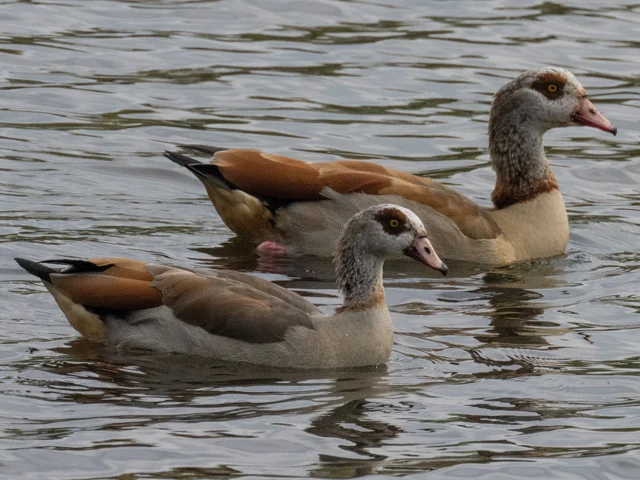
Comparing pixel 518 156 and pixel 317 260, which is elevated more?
pixel 518 156

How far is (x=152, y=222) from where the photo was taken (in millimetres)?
14383

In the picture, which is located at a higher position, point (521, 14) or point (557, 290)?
point (521, 14)

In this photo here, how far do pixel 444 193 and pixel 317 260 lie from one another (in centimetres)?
123

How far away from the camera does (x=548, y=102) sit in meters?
14.3

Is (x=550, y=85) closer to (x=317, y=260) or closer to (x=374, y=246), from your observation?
(x=317, y=260)

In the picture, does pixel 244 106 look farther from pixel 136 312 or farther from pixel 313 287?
pixel 136 312

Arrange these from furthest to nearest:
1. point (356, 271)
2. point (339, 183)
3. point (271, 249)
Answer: point (271, 249)
point (339, 183)
point (356, 271)

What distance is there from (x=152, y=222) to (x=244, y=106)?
149 inches

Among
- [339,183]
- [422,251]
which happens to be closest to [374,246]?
[422,251]

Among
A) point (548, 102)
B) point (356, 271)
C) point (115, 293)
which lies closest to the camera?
point (115, 293)

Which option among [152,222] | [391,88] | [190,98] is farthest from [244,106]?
[152,222]

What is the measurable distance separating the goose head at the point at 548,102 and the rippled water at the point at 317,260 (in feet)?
3.84

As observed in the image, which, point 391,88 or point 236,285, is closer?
point 236,285

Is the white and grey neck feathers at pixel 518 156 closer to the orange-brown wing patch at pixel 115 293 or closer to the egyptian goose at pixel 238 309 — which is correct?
the egyptian goose at pixel 238 309
